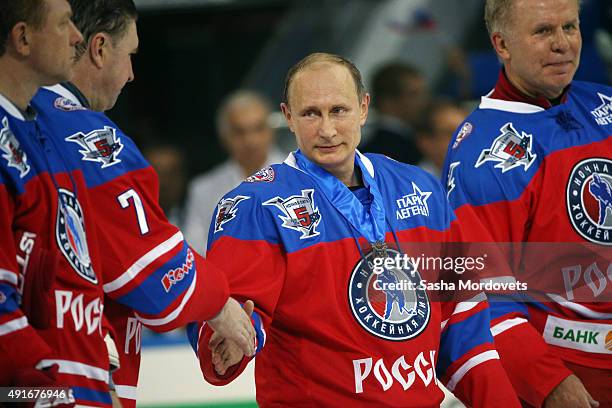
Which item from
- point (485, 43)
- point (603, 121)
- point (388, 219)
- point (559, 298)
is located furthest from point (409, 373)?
point (485, 43)

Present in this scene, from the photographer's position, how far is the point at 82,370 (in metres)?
2.49

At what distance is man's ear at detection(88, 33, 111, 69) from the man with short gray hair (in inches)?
48.9

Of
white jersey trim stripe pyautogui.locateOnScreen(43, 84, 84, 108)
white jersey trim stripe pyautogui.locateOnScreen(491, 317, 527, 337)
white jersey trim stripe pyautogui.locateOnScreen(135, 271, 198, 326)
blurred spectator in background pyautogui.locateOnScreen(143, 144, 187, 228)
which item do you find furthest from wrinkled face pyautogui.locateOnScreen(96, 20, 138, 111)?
blurred spectator in background pyautogui.locateOnScreen(143, 144, 187, 228)

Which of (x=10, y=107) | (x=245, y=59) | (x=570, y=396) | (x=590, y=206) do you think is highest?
(x=10, y=107)

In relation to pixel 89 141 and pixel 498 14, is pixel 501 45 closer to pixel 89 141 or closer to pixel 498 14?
pixel 498 14

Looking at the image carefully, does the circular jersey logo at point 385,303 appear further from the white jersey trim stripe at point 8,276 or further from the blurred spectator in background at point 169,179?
the blurred spectator in background at point 169,179

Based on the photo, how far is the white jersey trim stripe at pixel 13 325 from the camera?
2246 millimetres

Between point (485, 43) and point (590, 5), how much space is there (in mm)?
2176

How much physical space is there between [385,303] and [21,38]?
1.27 meters

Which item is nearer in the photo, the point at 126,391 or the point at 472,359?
the point at 126,391

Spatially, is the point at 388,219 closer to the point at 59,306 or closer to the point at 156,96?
Answer: the point at 59,306

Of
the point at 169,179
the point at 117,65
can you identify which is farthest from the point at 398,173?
the point at 169,179

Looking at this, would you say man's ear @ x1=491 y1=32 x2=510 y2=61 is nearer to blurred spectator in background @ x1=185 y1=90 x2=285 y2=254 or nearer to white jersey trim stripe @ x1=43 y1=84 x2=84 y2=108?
white jersey trim stripe @ x1=43 y1=84 x2=84 y2=108

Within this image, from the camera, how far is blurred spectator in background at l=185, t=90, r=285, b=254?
5.82 m
